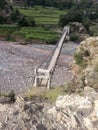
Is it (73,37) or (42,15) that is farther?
(42,15)

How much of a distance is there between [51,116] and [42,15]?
95224 millimetres

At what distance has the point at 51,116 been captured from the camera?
13.2 m

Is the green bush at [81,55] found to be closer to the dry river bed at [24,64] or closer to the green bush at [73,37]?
the dry river bed at [24,64]

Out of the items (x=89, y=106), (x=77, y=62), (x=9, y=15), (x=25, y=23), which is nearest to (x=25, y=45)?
(x=25, y=23)

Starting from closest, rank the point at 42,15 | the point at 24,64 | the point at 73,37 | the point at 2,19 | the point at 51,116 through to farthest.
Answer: the point at 51,116 < the point at 24,64 < the point at 73,37 < the point at 2,19 < the point at 42,15

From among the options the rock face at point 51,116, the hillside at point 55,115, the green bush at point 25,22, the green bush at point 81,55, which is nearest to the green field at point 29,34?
the green bush at point 25,22

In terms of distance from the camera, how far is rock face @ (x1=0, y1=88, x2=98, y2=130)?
12766 mm

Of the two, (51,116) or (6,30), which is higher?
(51,116)

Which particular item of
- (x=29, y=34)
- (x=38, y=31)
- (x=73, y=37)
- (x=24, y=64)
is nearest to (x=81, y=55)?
(x=24, y=64)

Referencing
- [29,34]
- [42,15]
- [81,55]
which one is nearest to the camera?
[81,55]

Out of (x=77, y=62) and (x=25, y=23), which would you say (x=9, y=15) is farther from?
(x=77, y=62)

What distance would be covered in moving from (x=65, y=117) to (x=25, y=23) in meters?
79.9

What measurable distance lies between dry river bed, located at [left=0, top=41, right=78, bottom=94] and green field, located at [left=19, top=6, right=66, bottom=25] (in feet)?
69.0

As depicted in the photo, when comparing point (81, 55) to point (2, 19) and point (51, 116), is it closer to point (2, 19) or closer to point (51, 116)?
point (51, 116)
